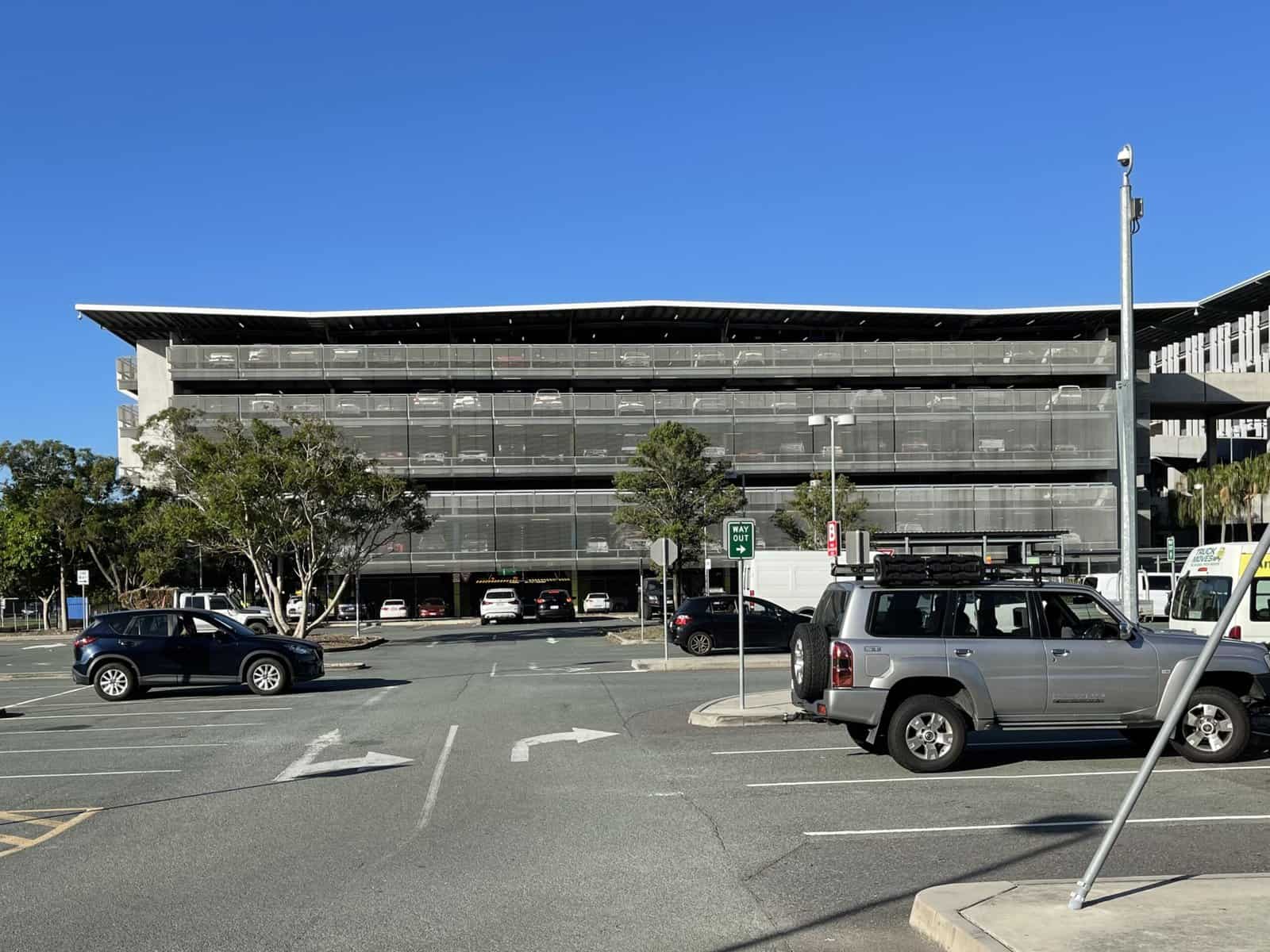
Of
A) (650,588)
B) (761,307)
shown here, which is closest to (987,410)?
(761,307)

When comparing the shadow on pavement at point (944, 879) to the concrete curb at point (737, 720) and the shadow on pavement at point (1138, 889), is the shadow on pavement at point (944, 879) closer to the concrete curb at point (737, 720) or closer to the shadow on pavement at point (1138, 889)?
the shadow on pavement at point (1138, 889)

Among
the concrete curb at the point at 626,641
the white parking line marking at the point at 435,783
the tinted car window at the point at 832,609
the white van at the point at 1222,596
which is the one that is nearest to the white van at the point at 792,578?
the concrete curb at the point at 626,641

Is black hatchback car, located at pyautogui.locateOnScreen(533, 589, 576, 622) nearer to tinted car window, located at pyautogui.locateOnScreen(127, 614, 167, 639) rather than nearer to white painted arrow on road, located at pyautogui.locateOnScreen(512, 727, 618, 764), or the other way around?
tinted car window, located at pyautogui.locateOnScreen(127, 614, 167, 639)

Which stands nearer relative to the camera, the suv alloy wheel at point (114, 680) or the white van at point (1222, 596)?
the white van at point (1222, 596)

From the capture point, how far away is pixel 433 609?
69.8m

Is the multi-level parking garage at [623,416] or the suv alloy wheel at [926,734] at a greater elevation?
the multi-level parking garage at [623,416]

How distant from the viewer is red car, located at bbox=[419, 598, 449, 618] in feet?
228

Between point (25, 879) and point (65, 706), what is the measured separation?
13776 mm

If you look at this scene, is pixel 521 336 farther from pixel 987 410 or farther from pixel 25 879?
pixel 25 879

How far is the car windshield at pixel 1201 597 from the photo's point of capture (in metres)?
17.4

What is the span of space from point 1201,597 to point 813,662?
878 cm

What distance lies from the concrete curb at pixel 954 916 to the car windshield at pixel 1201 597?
1207cm

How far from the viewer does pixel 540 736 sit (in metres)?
15.1

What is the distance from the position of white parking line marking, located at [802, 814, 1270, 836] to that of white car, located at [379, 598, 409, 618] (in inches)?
2334
